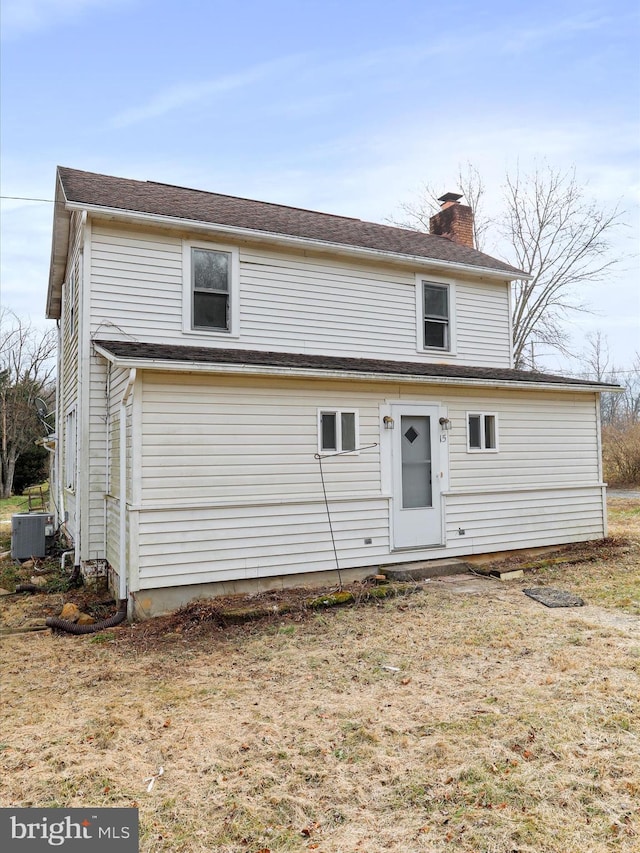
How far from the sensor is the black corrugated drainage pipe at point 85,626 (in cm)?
651

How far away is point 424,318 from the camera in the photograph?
11.2m

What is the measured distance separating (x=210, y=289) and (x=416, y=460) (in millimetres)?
4325

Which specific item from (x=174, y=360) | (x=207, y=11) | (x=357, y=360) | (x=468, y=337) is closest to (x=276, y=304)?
(x=357, y=360)

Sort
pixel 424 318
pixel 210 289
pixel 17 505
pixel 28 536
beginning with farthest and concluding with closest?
pixel 17 505
pixel 424 318
pixel 28 536
pixel 210 289

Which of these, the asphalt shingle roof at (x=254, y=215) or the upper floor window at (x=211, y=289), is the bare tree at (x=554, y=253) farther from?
the upper floor window at (x=211, y=289)

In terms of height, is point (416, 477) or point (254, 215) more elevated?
point (254, 215)

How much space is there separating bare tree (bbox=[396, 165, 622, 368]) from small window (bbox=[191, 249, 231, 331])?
17571mm

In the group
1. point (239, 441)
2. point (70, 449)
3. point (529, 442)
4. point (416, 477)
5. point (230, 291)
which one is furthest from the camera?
point (70, 449)

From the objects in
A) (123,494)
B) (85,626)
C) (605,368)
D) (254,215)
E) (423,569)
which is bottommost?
(85,626)

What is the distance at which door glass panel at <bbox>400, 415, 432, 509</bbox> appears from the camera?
29.2ft

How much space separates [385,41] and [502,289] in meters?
5.23

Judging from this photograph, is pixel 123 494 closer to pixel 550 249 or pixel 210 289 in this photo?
pixel 210 289

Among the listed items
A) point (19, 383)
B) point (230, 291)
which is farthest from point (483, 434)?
point (19, 383)

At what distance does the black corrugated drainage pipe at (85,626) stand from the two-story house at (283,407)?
23 centimetres
